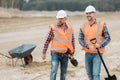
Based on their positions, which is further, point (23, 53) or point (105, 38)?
point (23, 53)

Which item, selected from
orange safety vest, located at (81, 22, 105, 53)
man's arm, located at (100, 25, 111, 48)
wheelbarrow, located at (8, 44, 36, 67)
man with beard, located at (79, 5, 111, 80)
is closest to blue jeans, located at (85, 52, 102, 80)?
man with beard, located at (79, 5, 111, 80)

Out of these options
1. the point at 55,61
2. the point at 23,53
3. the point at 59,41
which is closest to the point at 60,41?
the point at 59,41

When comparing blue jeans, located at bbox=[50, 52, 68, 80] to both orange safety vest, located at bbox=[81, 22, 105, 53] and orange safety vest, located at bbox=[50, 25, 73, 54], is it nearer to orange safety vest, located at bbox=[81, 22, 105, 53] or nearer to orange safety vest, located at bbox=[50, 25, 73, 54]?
orange safety vest, located at bbox=[50, 25, 73, 54]

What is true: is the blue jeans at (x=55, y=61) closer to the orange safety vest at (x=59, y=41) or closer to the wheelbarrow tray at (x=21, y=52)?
the orange safety vest at (x=59, y=41)

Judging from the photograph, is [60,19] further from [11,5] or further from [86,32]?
[11,5]

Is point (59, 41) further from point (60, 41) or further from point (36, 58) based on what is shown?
point (36, 58)

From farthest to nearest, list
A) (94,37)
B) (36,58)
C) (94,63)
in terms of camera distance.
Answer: (36,58) → (94,63) → (94,37)

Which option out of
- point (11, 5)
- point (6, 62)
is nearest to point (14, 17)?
point (11, 5)

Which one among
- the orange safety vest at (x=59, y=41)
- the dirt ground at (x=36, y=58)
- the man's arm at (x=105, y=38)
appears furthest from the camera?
the dirt ground at (x=36, y=58)

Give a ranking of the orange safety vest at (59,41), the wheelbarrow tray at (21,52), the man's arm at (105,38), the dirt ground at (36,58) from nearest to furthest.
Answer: the man's arm at (105,38) < the orange safety vest at (59,41) < the dirt ground at (36,58) < the wheelbarrow tray at (21,52)

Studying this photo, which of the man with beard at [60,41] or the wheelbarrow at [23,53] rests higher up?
the man with beard at [60,41]

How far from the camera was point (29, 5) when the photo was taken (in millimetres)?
59156

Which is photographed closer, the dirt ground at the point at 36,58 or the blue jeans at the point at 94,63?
the blue jeans at the point at 94,63

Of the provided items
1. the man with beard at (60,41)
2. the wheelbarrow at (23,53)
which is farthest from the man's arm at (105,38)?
the wheelbarrow at (23,53)
